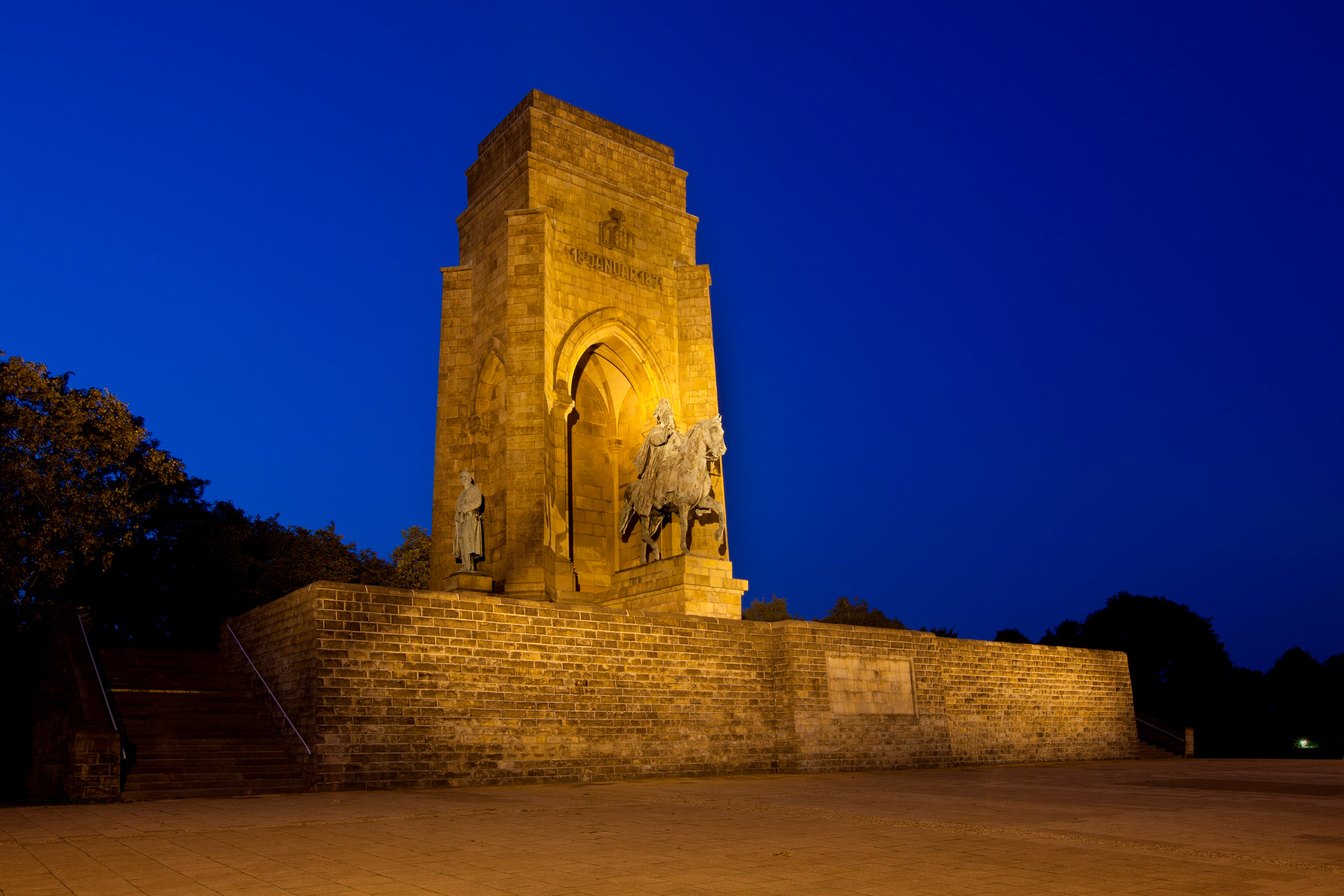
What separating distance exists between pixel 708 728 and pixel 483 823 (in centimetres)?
745

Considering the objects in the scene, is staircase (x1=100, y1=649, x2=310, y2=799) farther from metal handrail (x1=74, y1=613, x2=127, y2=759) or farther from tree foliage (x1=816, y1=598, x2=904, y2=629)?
tree foliage (x1=816, y1=598, x2=904, y2=629)

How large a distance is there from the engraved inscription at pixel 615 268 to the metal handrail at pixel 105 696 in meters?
11.3

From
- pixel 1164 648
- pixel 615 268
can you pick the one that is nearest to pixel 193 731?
pixel 615 268

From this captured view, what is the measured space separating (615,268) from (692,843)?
51.3 ft

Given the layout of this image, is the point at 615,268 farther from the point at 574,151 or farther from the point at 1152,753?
the point at 1152,753

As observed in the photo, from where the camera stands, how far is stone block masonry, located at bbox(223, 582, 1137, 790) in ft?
38.1

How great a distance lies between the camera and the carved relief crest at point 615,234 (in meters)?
20.6

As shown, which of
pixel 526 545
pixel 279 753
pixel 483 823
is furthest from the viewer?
pixel 526 545

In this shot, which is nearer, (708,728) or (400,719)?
(400,719)

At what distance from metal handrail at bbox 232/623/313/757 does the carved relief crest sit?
34.6ft

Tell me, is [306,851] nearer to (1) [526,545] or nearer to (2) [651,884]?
(2) [651,884]

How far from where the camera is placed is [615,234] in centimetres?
2084

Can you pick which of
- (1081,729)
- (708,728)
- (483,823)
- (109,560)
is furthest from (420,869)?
(1081,729)

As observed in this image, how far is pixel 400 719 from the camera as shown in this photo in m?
11.8
